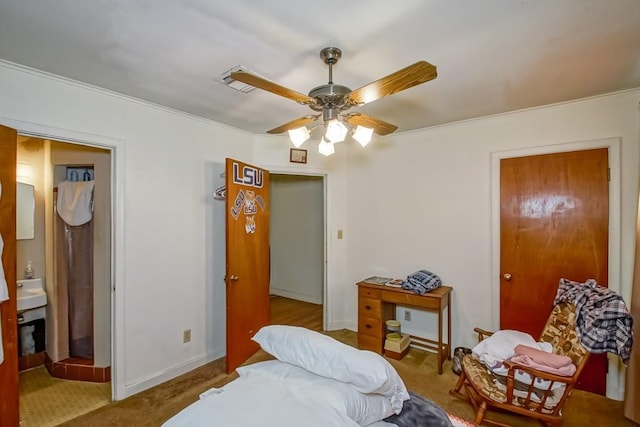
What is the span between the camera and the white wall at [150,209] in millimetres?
2186

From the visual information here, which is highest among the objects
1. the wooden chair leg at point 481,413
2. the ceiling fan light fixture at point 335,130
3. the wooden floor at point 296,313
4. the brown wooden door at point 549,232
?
the ceiling fan light fixture at point 335,130

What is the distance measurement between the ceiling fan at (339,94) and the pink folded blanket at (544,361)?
69.3 inches

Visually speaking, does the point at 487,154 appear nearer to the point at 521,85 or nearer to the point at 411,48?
the point at 521,85

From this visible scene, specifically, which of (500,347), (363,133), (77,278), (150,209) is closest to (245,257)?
(150,209)

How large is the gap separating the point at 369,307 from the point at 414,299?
0.51 m

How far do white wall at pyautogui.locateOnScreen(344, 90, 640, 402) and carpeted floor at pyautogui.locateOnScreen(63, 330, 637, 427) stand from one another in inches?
25.9

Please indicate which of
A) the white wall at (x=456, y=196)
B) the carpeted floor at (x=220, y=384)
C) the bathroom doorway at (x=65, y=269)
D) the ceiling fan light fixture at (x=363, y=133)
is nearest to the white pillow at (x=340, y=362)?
the ceiling fan light fixture at (x=363, y=133)

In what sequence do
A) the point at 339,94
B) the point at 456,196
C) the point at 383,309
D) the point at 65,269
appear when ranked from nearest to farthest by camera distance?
the point at 339,94
the point at 65,269
the point at 456,196
the point at 383,309

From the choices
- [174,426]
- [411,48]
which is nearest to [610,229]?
[411,48]

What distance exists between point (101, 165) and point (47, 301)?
1409mm

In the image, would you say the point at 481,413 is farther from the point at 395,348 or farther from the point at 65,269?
the point at 65,269

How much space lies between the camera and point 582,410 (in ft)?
7.75

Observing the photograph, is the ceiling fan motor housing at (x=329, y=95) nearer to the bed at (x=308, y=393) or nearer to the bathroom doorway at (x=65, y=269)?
the bed at (x=308, y=393)

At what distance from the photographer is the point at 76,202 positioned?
114 inches
